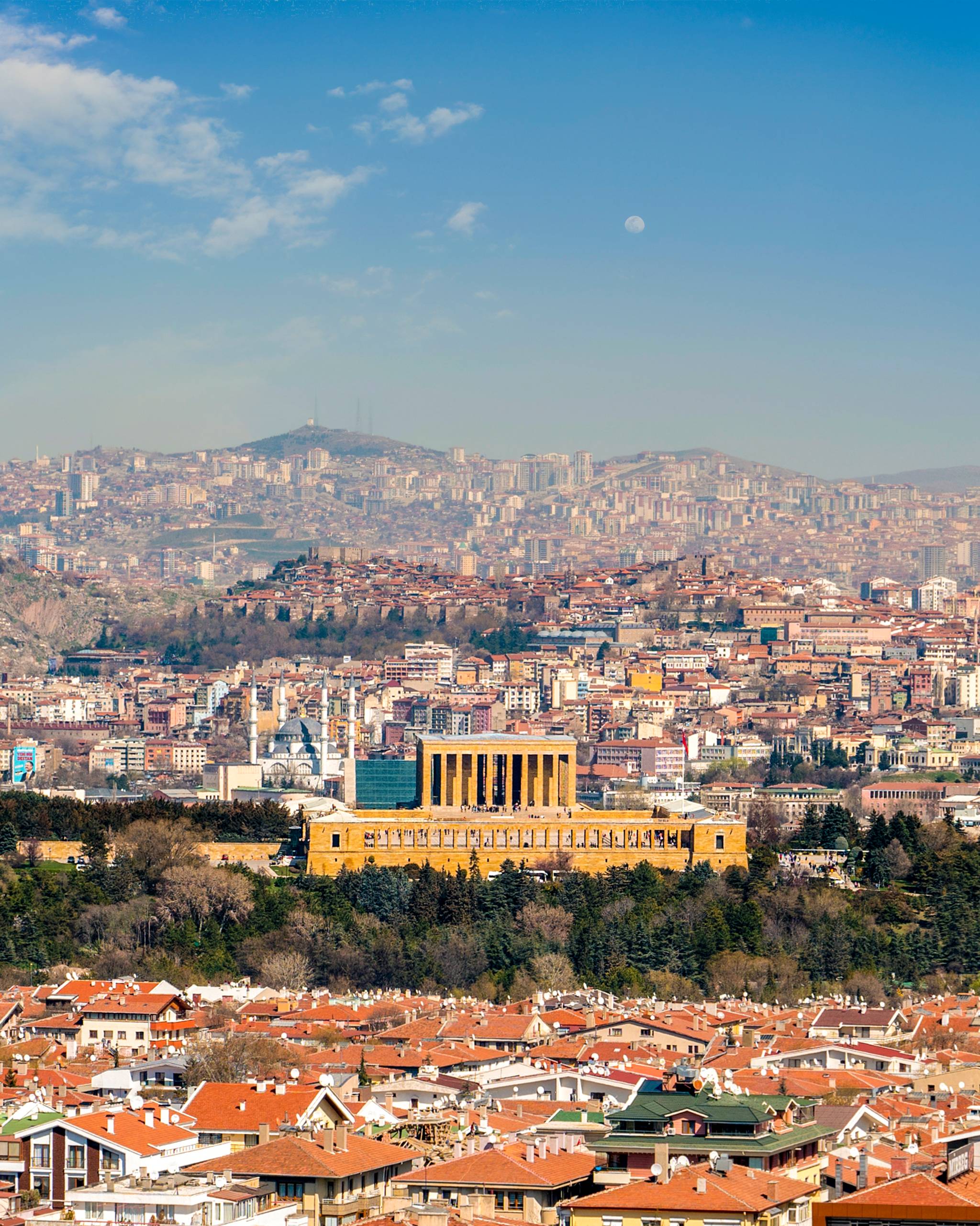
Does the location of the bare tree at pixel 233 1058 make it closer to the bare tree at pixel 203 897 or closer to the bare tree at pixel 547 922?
the bare tree at pixel 547 922

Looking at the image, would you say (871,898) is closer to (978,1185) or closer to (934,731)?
(978,1185)

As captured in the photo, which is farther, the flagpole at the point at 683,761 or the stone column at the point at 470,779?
the flagpole at the point at 683,761

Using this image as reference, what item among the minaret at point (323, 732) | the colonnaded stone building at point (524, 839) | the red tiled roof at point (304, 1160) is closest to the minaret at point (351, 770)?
the minaret at point (323, 732)

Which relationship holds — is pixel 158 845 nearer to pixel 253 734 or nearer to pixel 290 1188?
pixel 290 1188

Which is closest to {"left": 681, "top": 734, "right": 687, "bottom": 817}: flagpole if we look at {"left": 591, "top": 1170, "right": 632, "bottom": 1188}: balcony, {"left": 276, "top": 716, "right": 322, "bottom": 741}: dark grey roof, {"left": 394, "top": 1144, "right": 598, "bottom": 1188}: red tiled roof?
{"left": 276, "top": 716, "right": 322, "bottom": 741}: dark grey roof

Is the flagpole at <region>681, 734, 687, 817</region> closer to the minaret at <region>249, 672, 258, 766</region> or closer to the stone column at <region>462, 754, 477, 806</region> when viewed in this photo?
the stone column at <region>462, 754, 477, 806</region>

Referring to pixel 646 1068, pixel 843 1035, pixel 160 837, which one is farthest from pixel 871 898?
pixel 646 1068

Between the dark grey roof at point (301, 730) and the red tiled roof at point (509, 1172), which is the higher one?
the red tiled roof at point (509, 1172)
